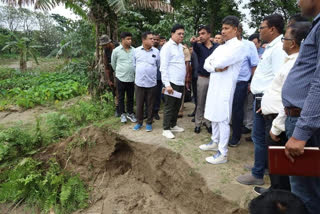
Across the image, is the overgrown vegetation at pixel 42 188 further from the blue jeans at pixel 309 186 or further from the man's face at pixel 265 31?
the man's face at pixel 265 31

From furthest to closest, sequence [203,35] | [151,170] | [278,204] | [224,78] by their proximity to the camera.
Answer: [203,35]
[151,170]
[224,78]
[278,204]

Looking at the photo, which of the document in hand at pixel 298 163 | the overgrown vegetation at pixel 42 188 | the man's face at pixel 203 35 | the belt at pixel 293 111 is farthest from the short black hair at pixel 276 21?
the overgrown vegetation at pixel 42 188

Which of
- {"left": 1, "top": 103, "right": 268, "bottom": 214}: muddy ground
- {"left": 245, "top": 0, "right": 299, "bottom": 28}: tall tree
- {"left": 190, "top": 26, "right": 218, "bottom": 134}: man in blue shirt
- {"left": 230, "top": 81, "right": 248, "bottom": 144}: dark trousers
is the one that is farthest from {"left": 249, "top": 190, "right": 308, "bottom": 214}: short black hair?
{"left": 245, "top": 0, "right": 299, "bottom": 28}: tall tree

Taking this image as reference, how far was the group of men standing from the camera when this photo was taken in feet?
5.54

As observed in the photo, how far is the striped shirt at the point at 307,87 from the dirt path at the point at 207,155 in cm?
145

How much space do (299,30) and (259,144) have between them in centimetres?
136

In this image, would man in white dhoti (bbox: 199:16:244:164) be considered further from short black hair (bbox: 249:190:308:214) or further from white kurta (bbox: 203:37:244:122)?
short black hair (bbox: 249:190:308:214)

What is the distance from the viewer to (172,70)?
13.6 feet

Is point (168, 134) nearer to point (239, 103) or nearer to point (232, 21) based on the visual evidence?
point (239, 103)

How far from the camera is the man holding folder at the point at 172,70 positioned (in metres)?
4.05

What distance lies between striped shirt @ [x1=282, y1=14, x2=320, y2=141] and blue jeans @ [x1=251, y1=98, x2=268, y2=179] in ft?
3.05

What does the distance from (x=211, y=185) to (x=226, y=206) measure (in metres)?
0.32

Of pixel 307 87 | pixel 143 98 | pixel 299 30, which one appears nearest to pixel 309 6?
pixel 299 30

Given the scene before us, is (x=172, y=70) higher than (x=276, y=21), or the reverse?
(x=276, y=21)
